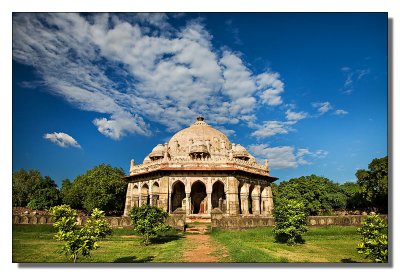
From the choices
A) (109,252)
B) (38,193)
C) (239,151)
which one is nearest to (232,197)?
(239,151)

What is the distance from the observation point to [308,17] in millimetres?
12391

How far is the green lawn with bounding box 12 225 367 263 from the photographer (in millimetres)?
11789

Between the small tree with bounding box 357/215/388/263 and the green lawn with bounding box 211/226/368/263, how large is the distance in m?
1.37

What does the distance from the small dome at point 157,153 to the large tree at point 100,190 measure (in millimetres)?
5036

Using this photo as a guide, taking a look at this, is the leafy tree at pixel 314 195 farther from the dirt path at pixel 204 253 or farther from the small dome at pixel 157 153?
the dirt path at pixel 204 253

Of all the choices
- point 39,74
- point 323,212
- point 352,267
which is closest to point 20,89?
point 39,74

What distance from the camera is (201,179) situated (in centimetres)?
2959

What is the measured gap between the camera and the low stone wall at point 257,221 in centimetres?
1980

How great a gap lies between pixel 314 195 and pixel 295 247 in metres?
23.2

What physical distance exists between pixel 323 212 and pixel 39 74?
3330 cm

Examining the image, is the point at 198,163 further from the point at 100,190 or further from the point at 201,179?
the point at 100,190

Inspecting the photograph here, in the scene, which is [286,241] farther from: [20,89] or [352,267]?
[20,89]

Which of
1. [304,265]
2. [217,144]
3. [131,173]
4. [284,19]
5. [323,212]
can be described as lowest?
[323,212]

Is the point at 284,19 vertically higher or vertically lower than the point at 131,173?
higher
